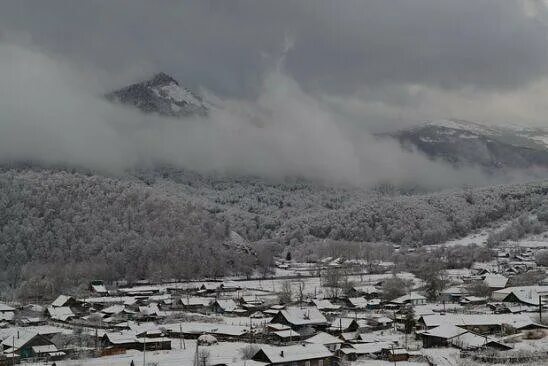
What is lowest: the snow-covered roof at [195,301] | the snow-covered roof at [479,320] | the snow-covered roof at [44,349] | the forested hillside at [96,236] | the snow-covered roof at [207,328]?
the snow-covered roof at [44,349]

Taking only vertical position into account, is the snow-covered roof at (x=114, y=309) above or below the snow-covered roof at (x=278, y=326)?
above

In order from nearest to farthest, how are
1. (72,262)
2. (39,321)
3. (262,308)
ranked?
(39,321) < (262,308) < (72,262)

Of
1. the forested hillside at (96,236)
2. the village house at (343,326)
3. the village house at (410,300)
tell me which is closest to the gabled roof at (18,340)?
the village house at (343,326)

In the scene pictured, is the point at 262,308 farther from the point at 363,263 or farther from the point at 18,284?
the point at 363,263

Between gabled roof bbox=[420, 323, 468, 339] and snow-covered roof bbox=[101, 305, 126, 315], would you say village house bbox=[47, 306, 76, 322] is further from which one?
gabled roof bbox=[420, 323, 468, 339]

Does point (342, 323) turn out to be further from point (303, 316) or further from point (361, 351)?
point (361, 351)

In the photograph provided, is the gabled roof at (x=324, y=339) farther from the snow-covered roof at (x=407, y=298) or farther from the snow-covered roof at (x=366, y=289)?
the snow-covered roof at (x=366, y=289)

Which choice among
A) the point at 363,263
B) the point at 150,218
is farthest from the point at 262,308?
the point at 150,218

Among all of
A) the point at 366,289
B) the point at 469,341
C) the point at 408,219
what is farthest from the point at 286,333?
the point at 408,219

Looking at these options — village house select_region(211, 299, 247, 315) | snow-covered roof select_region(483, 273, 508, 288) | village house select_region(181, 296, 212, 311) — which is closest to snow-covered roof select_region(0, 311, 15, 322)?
village house select_region(181, 296, 212, 311)
